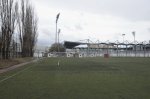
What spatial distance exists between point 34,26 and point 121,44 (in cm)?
8584

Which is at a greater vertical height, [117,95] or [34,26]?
[34,26]

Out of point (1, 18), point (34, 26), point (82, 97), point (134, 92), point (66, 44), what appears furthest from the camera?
point (66, 44)

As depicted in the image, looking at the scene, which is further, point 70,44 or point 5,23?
point 70,44

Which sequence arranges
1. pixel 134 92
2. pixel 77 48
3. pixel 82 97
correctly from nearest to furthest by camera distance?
pixel 82 97 < pixel 134 92 < pixel 77 48

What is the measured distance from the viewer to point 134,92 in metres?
13.3

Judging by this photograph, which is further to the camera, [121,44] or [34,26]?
[121,44]

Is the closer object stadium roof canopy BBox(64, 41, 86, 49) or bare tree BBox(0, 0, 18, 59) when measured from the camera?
bare tree BBox(0, 0, 18, 59)

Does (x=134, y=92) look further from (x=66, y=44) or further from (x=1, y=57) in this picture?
(x=66, y=44)

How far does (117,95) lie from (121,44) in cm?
15558

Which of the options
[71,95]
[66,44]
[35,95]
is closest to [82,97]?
[71,95]

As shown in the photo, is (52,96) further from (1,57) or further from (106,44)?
(106,44)

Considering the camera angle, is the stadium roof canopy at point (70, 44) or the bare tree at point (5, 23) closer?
the bare tree at point (5, 23)

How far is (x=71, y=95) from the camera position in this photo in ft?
41.4

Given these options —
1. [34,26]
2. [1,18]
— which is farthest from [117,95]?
[34,26]
